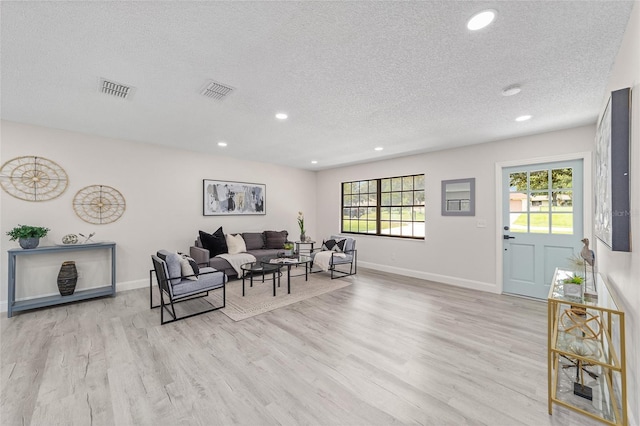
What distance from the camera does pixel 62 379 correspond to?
6.74ft

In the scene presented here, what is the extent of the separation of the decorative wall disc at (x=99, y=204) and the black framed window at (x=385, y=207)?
4732 millimetres

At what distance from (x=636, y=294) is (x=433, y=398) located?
1.34 m

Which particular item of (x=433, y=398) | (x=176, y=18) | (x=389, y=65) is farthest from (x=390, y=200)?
(x=176, y=18)

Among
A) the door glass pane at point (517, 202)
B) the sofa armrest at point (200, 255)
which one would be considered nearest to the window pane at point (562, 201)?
the door glass pane at point (517, 202)

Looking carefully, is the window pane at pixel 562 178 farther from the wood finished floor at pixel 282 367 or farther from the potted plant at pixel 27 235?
the potted plant at pixel 27 235

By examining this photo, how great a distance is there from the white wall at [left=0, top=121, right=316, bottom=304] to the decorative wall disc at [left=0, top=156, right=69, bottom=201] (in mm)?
71

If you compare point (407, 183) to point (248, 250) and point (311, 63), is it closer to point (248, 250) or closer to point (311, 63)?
point (248, 250)

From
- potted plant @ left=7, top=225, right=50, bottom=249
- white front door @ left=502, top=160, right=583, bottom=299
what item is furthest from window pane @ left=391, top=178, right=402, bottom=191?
potted plant @ left=7, top=225, right=50, bottom=249

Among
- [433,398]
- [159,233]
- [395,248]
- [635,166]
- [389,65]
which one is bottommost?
[433,398]

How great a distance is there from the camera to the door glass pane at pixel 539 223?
12.7ft

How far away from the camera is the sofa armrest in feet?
15.2

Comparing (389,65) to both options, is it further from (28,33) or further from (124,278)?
(124,278)

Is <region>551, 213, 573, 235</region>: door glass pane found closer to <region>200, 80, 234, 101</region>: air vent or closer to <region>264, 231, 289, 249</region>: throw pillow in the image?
<region>200, 80, 234, 101</region>: air vent

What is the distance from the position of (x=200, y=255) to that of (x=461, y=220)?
472cm
